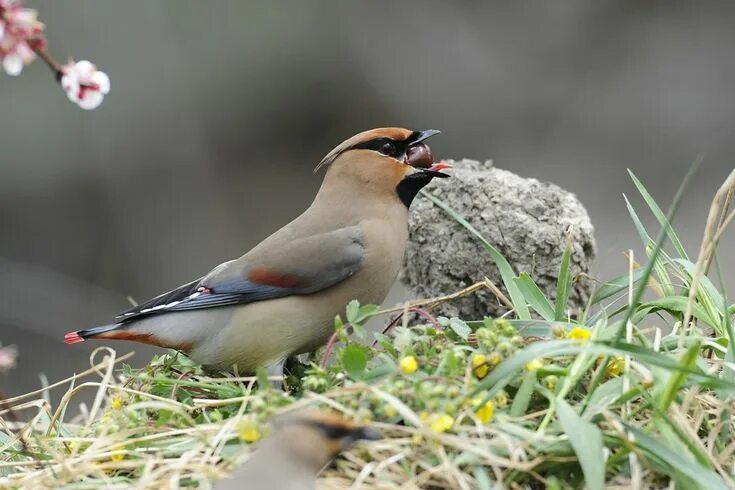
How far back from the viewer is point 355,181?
4.26 meters

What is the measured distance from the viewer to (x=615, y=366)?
304 centimetres

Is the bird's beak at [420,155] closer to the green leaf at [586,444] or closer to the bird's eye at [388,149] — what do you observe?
the bird's eye at [388,149]

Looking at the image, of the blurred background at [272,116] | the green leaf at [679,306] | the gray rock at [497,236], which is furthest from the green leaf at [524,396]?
the blurred background at [272,116]

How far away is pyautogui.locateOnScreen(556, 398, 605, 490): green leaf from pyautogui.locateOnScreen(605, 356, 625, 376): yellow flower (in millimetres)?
310

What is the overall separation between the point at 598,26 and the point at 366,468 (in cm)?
666

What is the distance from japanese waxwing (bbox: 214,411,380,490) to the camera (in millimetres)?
2576

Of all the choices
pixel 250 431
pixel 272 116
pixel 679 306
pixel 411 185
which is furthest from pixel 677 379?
pixel 272 116

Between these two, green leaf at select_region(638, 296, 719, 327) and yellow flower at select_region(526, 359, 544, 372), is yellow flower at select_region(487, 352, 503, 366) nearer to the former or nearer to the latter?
yellow flower at select_region(526, 359, 544, 372)

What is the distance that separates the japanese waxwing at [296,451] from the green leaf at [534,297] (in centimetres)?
91

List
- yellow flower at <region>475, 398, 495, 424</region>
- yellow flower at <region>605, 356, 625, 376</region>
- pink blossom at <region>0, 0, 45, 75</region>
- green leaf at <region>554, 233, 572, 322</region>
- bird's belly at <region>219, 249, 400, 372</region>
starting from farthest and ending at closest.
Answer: bird's belly at <region>219, 249, 400, 372</region>, green leaf at <region>554, 233, 572, 322</region>, yellow flower at <region>605, 356, 625, 376</region>, yellow flower at <region>475, 398, 495, 424</region>, pink blossom at <region>0, 0, 45, 75</region>

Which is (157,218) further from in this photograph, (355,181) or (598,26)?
(355,181)

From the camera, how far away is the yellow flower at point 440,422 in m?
2.69

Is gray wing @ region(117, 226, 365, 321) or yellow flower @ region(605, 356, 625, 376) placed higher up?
gray wing @ region(117, 226, 365, 321)

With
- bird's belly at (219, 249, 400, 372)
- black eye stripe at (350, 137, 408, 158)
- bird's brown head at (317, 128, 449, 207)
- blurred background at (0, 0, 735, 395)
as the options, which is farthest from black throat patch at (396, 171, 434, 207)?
blurred background at (0, 0, 735, 395)
